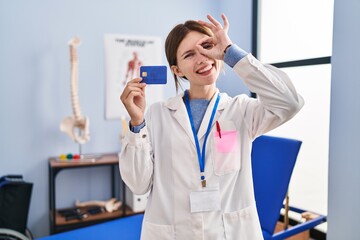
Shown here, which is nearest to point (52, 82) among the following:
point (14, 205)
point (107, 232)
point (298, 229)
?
point (14, 205)

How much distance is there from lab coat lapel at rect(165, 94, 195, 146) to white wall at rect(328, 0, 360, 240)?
96 centimetres

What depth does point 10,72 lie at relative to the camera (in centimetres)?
257

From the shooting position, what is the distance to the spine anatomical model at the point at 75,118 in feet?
8.47

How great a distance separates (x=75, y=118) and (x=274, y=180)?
1.61 metres

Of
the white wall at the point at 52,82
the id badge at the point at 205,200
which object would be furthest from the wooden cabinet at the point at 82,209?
the id badge at the point at 205,200

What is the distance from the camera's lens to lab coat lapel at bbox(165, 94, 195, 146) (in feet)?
3.60

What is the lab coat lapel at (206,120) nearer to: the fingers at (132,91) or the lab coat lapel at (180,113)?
the lab coat lapel at (180,113)

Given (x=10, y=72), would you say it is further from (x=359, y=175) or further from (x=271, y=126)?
(x=359, y=175)

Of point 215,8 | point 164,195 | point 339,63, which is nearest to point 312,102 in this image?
point 339,63

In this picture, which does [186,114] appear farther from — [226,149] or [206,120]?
[226,149]

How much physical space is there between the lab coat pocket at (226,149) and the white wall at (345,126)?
0.87m

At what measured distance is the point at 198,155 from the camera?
106 centimetres

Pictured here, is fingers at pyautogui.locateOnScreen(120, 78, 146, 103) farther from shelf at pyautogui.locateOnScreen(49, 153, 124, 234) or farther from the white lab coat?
shelf at pyautogui.locateOnScreen(49, 153, 124, 234)

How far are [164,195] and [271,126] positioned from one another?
0.41 metres
